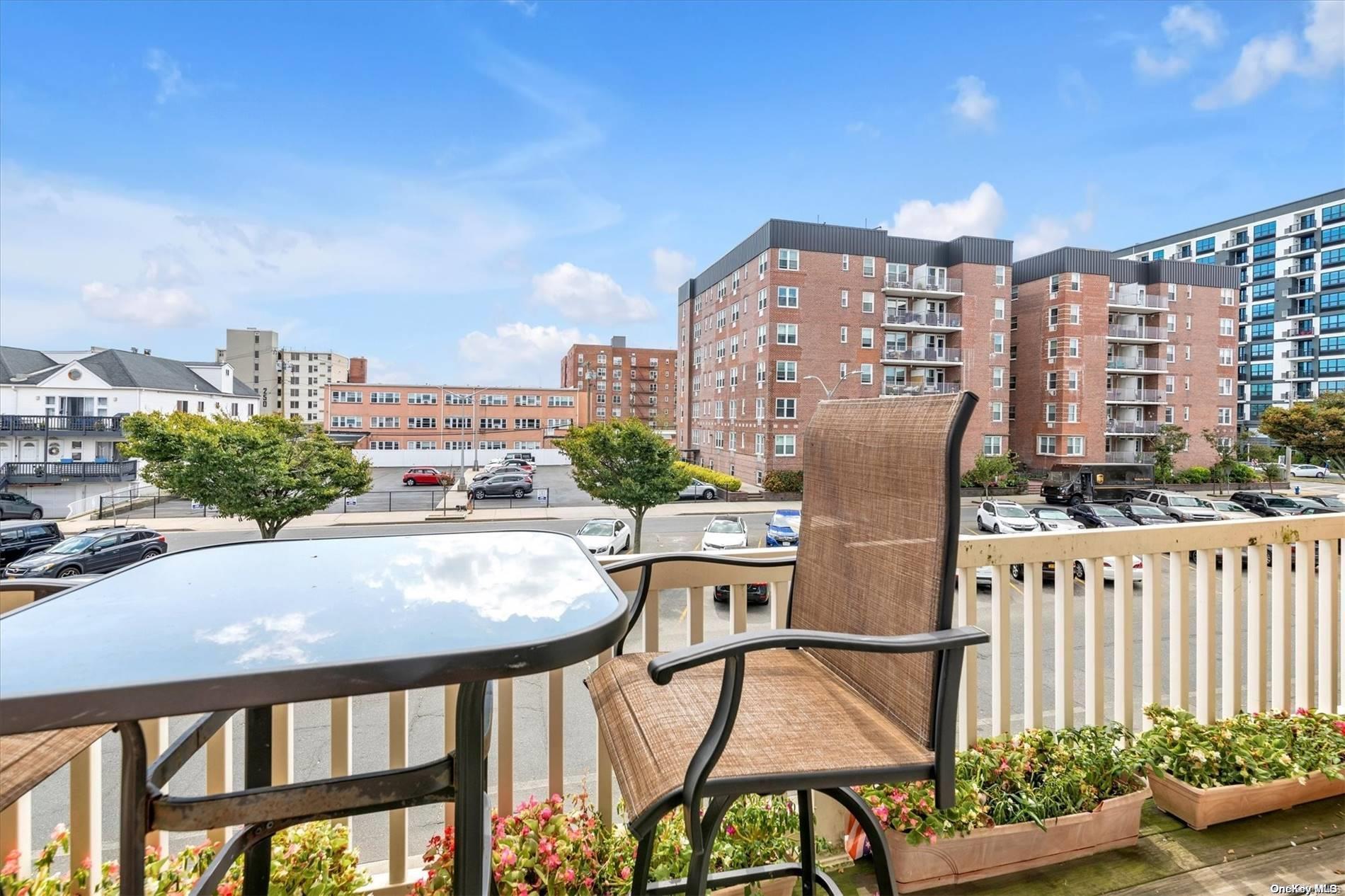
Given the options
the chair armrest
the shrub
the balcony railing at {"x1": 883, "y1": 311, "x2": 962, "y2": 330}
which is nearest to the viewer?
the chair armrest

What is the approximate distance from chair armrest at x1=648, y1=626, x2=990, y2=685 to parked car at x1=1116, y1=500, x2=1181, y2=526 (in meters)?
17.3

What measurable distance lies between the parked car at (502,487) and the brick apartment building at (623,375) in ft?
151

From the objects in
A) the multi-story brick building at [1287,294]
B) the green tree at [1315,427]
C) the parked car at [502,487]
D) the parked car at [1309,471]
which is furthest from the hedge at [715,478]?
the multi-story brick building at [1287,294]

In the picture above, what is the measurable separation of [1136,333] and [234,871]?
3475cm

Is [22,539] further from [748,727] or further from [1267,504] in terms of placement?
[1267,504]

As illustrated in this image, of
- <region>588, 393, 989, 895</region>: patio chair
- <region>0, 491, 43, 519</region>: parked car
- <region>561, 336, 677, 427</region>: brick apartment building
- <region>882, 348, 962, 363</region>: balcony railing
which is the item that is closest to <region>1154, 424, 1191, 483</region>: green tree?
<region>882, 348, 962, 363</region>: balcony railing

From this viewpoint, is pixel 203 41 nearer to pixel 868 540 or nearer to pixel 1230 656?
pixel 868 540

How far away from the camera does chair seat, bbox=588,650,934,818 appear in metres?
0.94

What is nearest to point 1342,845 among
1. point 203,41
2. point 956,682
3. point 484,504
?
point 956,682

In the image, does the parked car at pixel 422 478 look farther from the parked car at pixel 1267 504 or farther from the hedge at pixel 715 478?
the parked car at pixel 1267 504

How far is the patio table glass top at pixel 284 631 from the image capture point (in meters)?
0.64

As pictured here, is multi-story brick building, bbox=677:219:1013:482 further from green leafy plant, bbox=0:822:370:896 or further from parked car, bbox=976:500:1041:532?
green leafy plant, bbox=0:822:370:896

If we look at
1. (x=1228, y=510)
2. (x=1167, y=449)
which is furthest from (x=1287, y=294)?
(x=1228, y=510)

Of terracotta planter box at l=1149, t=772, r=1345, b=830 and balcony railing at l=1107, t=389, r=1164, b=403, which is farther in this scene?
balcony railing at l=1107, t=389, r=1164, b=403
